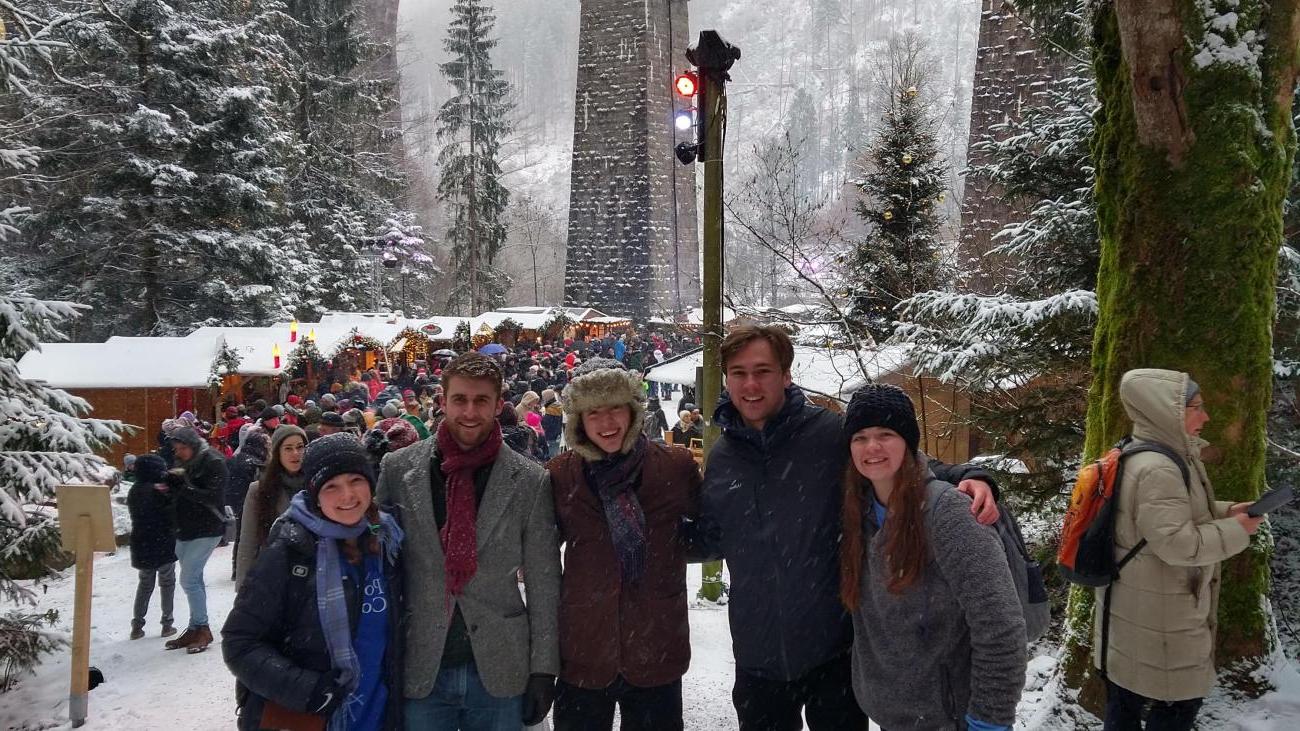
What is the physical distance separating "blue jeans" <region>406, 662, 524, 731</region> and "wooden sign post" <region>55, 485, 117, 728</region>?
2878mm

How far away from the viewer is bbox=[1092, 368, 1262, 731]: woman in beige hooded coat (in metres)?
2.29

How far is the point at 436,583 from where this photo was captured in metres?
2.39

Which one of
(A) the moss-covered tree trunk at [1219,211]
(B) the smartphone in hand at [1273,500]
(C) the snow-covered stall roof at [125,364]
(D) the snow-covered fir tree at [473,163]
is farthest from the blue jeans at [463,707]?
(D) the snow-covered fir tree at [473,163]

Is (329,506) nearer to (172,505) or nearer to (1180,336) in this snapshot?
(1180,336)

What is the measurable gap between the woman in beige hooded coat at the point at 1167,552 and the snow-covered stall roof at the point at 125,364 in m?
11.7

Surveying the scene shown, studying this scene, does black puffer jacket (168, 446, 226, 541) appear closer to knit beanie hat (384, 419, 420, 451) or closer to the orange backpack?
knit beanie hat (384, 419, 420, 451)

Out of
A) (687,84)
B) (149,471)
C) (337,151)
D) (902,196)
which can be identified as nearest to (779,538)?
(687,84)

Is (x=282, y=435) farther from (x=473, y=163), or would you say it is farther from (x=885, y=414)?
(x=473, y=163)

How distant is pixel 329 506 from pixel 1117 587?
8.27 feet

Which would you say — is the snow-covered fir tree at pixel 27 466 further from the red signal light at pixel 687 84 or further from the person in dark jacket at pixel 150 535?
the red signal light at pixel 687 84

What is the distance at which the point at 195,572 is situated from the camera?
5.31 meters

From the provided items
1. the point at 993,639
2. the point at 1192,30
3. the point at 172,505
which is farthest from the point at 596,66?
the point at 993,639

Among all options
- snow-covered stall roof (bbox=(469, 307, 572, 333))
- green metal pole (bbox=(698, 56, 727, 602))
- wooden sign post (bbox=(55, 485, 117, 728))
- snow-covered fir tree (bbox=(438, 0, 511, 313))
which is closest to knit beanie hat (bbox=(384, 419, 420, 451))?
wooden sign post (bbox=(55, 485, 117, 728))

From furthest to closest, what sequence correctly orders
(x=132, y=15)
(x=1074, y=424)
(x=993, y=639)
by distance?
(x=132, y=15), (x=1074, y=424), (x=993, y=639)
